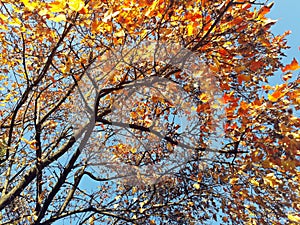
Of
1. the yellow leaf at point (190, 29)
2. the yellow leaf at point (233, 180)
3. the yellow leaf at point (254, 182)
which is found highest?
the yellow leaf at point (190, 29)

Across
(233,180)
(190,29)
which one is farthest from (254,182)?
(190,29)

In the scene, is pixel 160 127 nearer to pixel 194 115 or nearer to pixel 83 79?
pixel 194 115

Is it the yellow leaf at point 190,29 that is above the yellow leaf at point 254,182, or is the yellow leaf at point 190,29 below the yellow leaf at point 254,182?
above

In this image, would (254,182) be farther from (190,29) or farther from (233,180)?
(190,29)

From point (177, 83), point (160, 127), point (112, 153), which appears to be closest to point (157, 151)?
point (160, 127)

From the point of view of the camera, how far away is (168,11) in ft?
12.6

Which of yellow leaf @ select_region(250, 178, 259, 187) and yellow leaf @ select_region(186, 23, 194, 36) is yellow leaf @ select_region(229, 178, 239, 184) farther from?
yellow leaf @ select_region(186, 23, 194, 36)

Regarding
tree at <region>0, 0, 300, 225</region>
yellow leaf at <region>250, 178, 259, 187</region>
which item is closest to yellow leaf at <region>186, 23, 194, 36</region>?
tree at <region>0, 0, 300, 225</region>

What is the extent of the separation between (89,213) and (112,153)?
1.59m

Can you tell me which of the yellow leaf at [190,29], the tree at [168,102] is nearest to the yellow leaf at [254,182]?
the tree at [168,102]

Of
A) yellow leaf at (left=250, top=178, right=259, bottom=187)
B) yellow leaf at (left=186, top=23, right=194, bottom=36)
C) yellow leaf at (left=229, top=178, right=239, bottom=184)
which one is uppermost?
yellow leaf at (left=186, top=23, right=194, bottom=36)

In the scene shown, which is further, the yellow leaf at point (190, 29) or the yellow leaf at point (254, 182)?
the yellow leaf at point (254, 182)

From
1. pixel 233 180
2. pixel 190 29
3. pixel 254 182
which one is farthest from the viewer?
pixel 233 180

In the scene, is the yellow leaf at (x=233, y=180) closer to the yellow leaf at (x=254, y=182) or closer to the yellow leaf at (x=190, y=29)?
the yellow leaf at (x=254, y=182)
